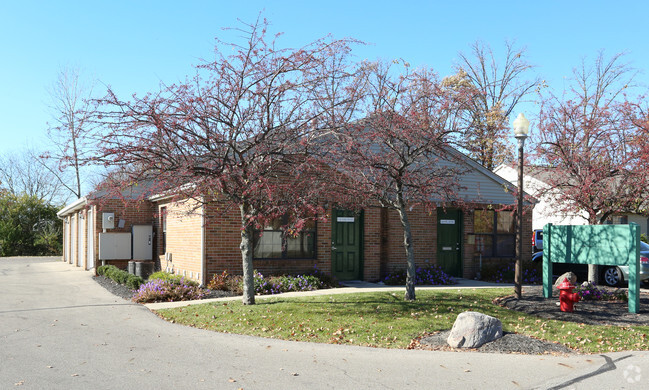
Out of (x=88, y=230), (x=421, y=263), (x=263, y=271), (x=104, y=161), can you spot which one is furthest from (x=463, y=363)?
(x=88, y=230)

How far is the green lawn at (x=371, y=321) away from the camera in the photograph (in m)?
8.34

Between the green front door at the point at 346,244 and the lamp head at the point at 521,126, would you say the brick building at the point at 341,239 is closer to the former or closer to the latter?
the green front door at the point at 346,244

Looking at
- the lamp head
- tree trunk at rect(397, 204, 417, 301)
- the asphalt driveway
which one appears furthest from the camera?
the lamp head

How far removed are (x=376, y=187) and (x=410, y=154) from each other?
96 cm

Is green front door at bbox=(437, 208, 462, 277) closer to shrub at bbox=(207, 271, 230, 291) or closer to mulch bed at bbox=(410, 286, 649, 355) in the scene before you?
mulch bed at bbox=(410, 286, 649, 355)

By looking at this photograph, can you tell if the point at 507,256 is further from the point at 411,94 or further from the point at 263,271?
the point at 411,94

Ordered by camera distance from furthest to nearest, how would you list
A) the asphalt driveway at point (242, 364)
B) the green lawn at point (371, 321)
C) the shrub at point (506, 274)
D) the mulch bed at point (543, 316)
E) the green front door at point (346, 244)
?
the shrub at point (506, 274) → the green front door at point (346, 244) → the green lawn at point (371, 321) → the mulch bed at point (543, 316) → the asphalt driveway at point (242, 364)

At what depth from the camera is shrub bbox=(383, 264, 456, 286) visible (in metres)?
15.7

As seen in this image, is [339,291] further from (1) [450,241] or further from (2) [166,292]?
(1) [450,241]

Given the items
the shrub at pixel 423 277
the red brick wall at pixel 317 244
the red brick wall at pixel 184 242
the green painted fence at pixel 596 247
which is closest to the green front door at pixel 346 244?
the red brick wall at pixel 317 244

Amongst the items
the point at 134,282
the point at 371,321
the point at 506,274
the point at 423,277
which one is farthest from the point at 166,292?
the point at 506,274

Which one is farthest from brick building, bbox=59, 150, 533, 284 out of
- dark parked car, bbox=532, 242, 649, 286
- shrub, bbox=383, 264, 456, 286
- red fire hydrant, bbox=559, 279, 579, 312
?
red fire hydrant, bbox=559, 279, 579, 312

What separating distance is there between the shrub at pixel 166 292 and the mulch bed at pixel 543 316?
240 inches

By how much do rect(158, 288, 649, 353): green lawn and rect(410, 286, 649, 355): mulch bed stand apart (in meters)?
0.30
